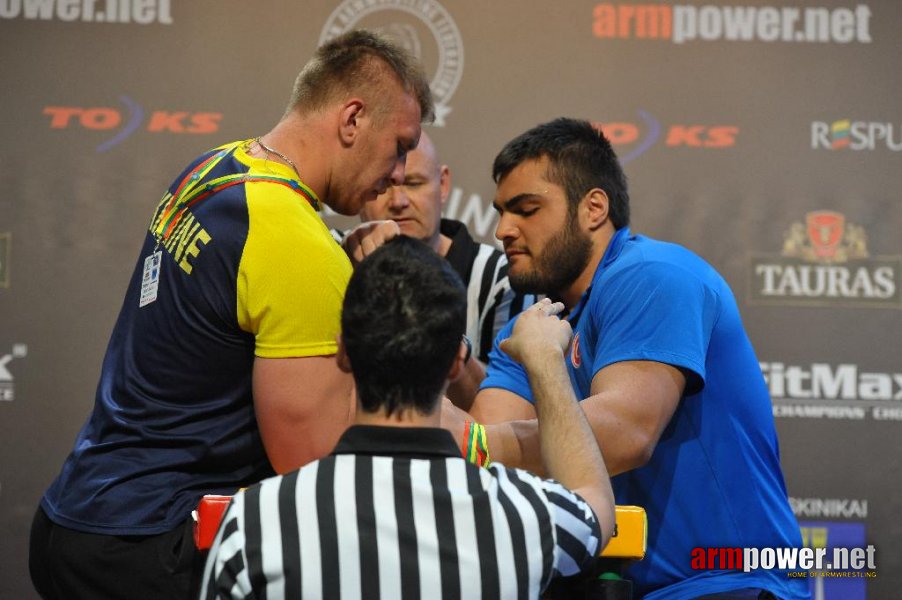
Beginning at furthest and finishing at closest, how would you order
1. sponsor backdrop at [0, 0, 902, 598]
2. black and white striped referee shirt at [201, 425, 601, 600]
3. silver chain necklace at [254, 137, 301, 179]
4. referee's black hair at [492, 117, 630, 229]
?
sponsor backdrop at [0, 0, 902, 598], referee's black hair at [492, 117, 630, 229], silver chain necklace at [254, 137, 301, 179], black and white striped referee shirt at [201, 425, 601, 600]

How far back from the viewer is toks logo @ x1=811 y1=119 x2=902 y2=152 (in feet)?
12.7

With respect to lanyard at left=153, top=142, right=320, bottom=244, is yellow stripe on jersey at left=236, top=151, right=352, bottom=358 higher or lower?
lower

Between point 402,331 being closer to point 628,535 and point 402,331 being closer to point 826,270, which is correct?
point 628,535

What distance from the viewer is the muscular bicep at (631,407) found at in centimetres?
191

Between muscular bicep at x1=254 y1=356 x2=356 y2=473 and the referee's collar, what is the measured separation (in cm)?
28

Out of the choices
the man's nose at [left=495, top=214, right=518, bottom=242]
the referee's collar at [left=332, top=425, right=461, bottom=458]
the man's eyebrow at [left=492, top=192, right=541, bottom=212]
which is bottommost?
the referee's collar at [left=332, top=425, right=461, bottom=458]

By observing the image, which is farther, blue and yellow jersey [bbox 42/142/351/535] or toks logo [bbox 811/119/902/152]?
toks logo [bbox 811/119/902/152]

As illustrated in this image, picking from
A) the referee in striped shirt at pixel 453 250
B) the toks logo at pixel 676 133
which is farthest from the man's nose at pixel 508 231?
the toks logo at pixel 676 133

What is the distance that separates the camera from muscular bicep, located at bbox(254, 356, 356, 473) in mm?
1602

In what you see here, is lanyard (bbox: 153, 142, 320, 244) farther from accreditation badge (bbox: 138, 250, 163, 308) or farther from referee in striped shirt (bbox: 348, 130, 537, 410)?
referee in striped shirt (bbox: 348, 130, 537, 410)

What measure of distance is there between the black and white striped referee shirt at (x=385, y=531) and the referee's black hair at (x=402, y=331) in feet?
0.17

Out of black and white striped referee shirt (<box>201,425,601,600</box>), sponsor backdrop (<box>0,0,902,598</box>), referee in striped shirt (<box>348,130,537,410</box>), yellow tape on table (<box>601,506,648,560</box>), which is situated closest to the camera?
black and white striped referee shirt (<box>201,425,601,600</box>)

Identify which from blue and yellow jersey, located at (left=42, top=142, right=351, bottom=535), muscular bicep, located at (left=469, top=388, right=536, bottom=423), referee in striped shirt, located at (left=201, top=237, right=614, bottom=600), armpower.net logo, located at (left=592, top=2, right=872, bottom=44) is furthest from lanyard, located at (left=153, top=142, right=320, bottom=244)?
armpower.net logo, located at (left=592, top=2, right=872, bottom=44)

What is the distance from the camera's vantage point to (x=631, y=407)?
194cm
